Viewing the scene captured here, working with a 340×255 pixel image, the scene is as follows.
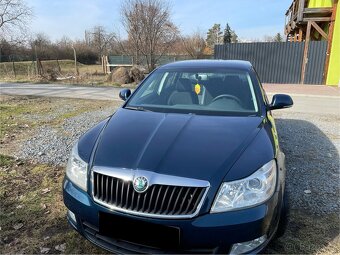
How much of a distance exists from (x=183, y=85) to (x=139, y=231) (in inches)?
86.7

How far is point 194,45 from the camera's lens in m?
32.8

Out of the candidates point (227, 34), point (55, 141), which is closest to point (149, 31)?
point (55, 141)

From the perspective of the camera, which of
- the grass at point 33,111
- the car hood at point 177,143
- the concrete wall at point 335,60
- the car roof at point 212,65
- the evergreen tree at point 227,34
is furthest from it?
the evergreen tree at point 227,34

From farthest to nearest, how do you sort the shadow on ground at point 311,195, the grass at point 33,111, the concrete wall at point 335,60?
1. the concrete wall at point 335,60
2. the grass at point 33,111
3. the shadow on ground at point 311,195

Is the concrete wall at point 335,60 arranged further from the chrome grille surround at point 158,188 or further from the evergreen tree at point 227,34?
the evergreen tree at point 227,34

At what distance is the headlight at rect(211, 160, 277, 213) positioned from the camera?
2.06 meters

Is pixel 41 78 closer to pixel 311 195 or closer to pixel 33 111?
pixel 33 111

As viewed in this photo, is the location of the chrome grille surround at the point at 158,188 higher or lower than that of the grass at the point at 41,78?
higher

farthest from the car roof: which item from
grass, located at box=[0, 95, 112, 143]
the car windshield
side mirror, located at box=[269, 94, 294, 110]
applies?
grass, located at box=[0, 95, 112, 143]

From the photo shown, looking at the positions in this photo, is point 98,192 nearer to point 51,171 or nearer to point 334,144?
point 51,171

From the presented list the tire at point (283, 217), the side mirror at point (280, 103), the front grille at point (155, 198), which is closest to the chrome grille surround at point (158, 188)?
the front grille at point (155, 198)

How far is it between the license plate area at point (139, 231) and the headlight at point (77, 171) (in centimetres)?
32

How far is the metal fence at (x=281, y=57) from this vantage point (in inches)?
628

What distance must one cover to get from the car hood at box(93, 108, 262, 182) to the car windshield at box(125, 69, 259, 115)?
30cm
